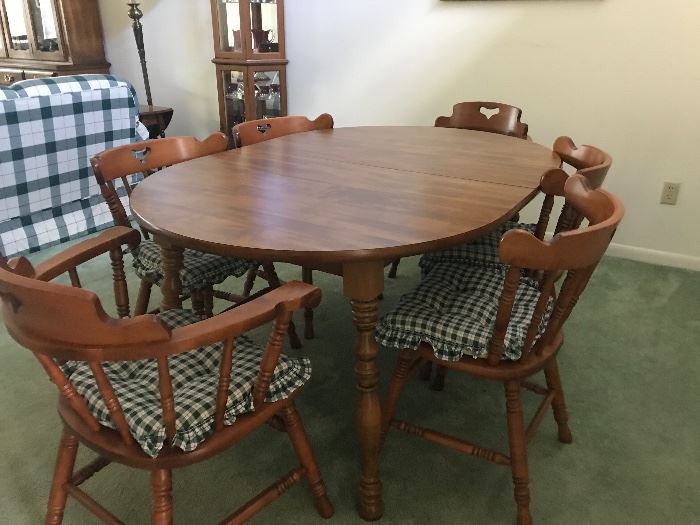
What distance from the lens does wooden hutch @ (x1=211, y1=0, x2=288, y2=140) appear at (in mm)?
3428

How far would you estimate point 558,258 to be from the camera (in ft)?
3.54

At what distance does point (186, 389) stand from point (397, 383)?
1.78 ft

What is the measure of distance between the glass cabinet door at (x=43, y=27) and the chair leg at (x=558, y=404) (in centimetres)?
445

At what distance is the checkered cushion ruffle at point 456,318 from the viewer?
4.23 ft

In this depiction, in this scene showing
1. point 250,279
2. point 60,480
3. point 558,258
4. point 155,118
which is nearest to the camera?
point 558,258

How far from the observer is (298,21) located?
3504mm

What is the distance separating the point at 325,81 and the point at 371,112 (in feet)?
1.22

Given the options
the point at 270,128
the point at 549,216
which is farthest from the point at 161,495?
the point at 270,128

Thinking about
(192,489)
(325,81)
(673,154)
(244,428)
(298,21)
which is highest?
(298,21)

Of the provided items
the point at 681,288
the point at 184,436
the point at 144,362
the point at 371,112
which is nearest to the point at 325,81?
the point at 371,112

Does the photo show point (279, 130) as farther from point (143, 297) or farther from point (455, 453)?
point (455, 453)

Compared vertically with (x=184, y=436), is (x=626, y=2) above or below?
above

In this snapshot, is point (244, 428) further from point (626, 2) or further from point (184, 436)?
point (626, 2)

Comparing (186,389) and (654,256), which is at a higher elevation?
(186,389)
